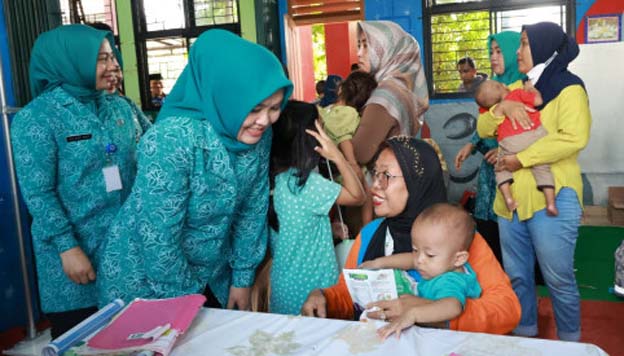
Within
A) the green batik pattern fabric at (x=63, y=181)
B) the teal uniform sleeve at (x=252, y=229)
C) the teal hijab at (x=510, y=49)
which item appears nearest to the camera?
the teal uniform sleeve at (x=252, y=229)

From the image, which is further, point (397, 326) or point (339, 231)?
point (339, 231)

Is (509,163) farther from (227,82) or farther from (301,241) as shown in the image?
(227,82)

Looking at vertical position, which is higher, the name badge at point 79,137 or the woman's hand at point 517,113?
the name badge at point 79,137

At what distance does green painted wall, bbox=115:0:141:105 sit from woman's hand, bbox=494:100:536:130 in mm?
5383

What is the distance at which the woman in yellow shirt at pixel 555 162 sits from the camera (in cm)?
218

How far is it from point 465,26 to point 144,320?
521cm

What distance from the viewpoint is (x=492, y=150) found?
2785mm

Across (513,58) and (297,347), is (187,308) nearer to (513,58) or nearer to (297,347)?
(297,347)

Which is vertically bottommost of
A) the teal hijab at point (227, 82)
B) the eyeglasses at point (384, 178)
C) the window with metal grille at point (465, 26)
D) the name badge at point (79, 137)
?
the eyeglasses at point (384, 178)

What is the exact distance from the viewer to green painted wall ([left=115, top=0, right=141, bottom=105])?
6.55m

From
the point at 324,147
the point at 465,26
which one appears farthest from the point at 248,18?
the point at 324,147

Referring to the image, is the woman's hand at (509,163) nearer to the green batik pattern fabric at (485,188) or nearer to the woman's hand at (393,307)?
the green batik pattern fabric at (485,188)

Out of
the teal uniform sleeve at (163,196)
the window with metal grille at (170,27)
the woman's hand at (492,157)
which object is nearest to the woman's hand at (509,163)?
the woman's hand at (492,157)

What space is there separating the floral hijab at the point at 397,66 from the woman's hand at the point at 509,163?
0.44 meters
